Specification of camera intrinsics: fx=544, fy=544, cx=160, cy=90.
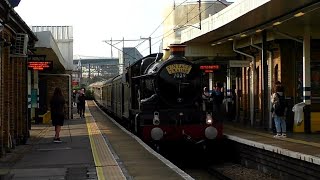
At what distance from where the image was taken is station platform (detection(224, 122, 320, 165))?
11.9 m

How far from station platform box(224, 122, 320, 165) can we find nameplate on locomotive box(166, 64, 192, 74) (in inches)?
102

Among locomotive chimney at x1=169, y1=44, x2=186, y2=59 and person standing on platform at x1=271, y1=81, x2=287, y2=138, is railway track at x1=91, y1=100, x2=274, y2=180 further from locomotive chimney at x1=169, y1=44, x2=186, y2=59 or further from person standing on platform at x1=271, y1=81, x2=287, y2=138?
locomotive chimney at x1=169, y1=44, x2=186, y2=59

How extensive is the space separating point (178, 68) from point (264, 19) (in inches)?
140

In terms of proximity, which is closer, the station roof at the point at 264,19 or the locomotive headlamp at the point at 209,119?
the station roof at the point at 264,19

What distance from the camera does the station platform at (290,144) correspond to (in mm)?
11859

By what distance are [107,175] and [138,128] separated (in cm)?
674

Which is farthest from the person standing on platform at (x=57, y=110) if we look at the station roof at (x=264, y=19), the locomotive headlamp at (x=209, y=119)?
the station roof at (x=264, y=19)

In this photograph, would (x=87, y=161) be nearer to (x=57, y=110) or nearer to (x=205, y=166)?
(x=57, y=110)

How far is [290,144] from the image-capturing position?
14297mm

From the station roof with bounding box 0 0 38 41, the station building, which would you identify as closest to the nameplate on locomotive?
the station building

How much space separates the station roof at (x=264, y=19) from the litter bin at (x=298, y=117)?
2580mm

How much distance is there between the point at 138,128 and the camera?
1667 cm

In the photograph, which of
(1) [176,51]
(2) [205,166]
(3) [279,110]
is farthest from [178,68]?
(2) [205,166]

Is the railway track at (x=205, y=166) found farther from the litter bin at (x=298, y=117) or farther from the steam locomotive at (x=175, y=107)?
the litter bin at (x=298, y=117)
